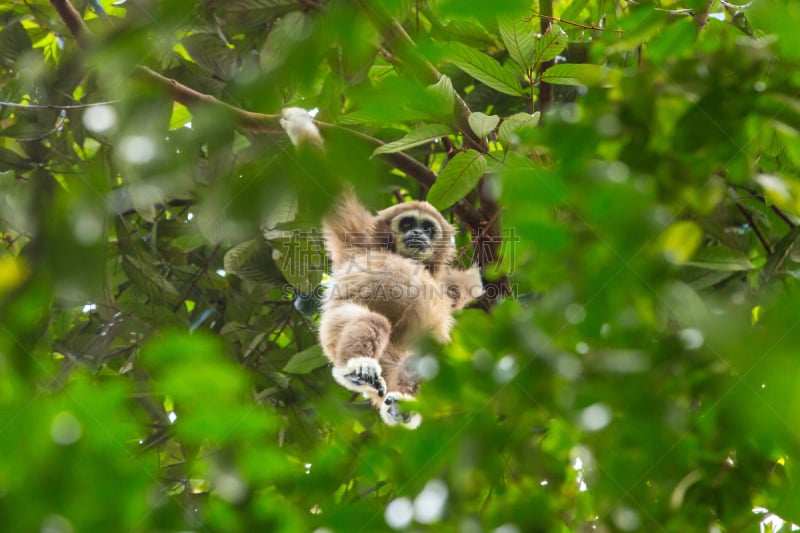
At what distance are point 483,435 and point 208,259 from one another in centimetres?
323

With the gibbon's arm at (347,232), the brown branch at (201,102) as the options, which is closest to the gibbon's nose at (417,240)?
the gibbon's arm at (347,232)

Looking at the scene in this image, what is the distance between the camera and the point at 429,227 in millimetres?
4266

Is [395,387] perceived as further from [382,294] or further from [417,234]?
[417,234]

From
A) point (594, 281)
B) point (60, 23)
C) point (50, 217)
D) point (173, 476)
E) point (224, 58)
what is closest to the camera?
point (594, 281)

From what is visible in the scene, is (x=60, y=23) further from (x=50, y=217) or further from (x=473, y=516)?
(x=473, y=516)

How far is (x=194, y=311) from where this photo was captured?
420 centimetres

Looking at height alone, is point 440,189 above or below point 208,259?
above

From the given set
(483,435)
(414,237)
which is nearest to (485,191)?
(414,237)

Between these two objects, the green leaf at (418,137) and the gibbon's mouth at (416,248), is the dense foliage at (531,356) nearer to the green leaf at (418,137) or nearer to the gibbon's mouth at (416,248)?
the green leaf at (418,137)

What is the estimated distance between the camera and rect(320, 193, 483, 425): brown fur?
340cm

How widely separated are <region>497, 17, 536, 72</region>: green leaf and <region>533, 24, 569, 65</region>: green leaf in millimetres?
31

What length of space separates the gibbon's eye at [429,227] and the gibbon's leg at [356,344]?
740 millimetres

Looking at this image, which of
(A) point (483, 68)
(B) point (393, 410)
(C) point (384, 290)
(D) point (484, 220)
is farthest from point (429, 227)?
(A) point (483, 68)

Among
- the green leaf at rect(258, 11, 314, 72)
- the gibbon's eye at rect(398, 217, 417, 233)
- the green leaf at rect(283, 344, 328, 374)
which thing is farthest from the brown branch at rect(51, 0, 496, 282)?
the green leaf at rect(283, 344, 328, 374)
